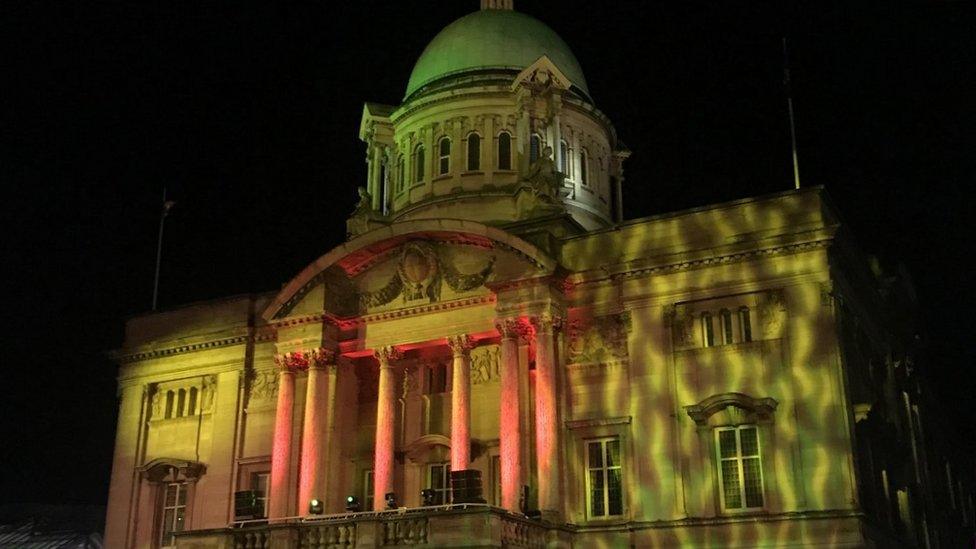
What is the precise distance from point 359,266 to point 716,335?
40.8ft

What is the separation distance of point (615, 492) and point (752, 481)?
407cm

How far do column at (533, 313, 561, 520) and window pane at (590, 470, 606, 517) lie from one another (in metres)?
1.38

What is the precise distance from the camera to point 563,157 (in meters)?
43.2

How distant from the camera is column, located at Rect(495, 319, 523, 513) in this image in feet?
100

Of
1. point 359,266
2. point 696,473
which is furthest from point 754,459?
point 359,266

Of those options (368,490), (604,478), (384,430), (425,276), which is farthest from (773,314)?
(368,490)

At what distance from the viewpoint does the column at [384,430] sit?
32750 millimetres

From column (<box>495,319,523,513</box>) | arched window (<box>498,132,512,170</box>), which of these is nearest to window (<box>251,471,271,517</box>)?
column (<box>495,319,523,513</box>)

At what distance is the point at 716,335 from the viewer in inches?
1211

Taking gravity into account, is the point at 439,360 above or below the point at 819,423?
above

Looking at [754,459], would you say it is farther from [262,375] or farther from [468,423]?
[262,375]

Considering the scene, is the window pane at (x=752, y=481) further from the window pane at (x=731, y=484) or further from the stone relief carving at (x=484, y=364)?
the stone relief carving at (x=484, y=364)

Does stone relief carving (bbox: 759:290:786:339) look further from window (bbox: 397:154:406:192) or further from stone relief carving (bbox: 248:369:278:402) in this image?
window (bbox: 397:154:406:192)

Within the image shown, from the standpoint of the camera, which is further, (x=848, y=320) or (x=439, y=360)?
(x=439, y=360)
